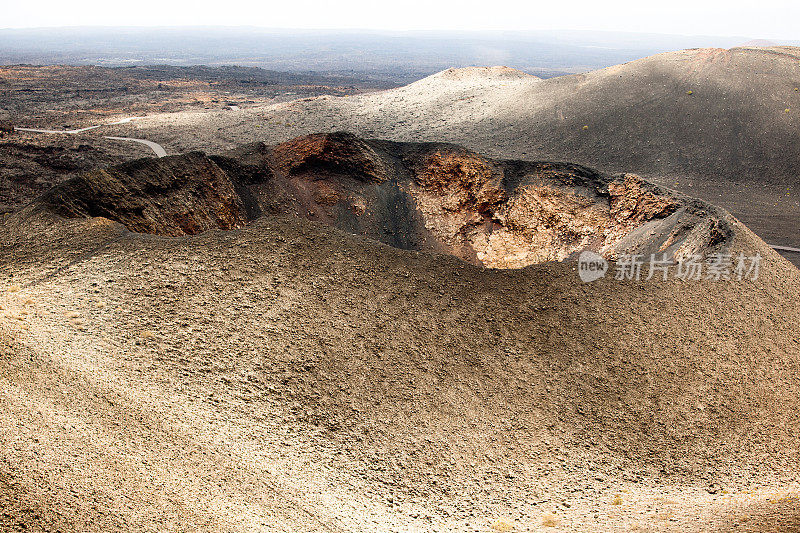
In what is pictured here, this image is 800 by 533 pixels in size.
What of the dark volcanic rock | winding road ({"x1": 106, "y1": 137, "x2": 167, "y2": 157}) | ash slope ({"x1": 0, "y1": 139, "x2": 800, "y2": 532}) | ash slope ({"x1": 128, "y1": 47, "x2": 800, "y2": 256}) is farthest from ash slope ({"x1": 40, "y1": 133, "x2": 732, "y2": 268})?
winding road ({"x1": 106, "y1": 137, "x2": 167, "y2": 157})

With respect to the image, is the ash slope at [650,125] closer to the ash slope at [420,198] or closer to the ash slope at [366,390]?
the ash slope at [420,198]

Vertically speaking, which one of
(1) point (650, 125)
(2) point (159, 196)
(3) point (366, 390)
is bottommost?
(3) point (366, 390)

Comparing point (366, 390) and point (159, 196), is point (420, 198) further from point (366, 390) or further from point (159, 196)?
point (366, 390)

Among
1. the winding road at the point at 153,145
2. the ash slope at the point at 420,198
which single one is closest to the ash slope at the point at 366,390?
the ash slope at the point at 420,198

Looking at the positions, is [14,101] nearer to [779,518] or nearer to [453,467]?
[453,467]

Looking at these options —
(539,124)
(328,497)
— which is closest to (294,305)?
(328,497)

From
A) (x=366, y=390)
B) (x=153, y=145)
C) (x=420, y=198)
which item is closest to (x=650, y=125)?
(x=420, y=198)
